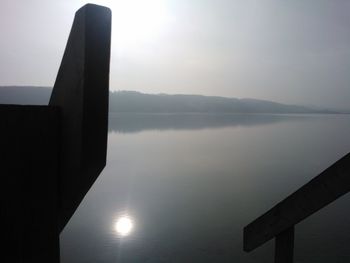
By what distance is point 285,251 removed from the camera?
1269mm

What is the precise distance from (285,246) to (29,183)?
1.04 m

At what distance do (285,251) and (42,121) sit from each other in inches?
43.2

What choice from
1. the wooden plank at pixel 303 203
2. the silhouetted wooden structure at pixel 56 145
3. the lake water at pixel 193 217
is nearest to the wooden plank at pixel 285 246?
the wooden plank at pixel 303 203

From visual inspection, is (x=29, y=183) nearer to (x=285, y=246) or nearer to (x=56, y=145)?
(x=56, y=145)

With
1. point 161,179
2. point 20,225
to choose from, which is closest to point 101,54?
point 20,225

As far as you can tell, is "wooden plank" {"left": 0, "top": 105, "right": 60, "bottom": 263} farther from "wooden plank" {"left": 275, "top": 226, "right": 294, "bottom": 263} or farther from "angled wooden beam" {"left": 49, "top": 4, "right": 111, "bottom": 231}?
"wooden plank" {"left": 275, "top": 226, "right": 294, "bottom": 263}

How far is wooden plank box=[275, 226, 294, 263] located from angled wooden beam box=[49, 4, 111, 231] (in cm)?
80

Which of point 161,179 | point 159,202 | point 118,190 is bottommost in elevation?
point 159,202

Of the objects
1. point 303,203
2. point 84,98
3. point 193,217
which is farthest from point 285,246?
point 193,217

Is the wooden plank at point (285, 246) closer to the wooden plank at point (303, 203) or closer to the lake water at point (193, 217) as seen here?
the wooden plank at point (303, 203)

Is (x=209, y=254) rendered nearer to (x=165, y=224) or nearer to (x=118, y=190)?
(x=165, y=224)

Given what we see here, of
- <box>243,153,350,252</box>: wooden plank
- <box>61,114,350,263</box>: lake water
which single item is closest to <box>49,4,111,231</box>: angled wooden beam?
<box>243,153,350,252</box>: wooden plank

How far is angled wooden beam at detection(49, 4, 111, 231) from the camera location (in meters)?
1.01

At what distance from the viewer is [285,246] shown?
1267 mm
